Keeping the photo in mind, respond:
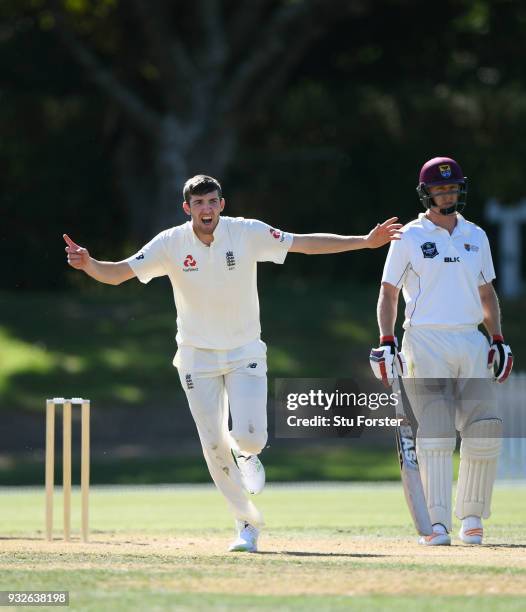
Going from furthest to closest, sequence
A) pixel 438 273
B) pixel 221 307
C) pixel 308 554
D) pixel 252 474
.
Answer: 1. pixel 438 273
2. pixel 252 474
3. pixel 221 307
4. pixel 308 554

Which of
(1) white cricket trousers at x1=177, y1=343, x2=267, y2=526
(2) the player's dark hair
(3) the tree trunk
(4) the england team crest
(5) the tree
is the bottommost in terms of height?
(1) white cricket trousers at x1=177, y1=343, x2=267, y2=526

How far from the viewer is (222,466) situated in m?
7.85

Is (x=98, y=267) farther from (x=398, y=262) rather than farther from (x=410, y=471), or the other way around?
(x=410, y=471)

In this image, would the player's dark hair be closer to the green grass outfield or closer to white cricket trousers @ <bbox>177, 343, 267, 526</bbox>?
white cricket trousers @ <bbox>177, 343, 267, 526</bbox>

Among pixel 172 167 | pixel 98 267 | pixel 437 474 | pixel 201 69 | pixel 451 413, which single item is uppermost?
pixel 201 69

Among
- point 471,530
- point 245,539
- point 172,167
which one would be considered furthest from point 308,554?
point 172,167

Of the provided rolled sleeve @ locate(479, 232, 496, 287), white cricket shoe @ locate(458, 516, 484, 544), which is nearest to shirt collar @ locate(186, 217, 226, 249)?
rolled sleeve @ locate(479, 232, 496, 287)

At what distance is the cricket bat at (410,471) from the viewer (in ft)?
26.5

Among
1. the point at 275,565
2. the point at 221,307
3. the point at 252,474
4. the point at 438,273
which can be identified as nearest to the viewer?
the point at 275,565

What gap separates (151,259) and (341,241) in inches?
38.2

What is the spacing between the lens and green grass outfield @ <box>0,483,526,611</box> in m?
5.74

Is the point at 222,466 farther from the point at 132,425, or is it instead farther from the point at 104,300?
the point at 104,300

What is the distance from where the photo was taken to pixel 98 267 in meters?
7.78

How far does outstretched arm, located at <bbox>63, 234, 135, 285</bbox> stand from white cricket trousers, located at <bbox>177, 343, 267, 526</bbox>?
512mm
